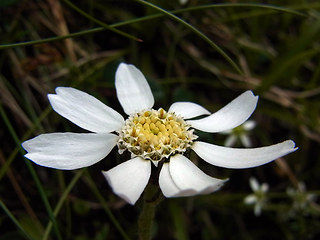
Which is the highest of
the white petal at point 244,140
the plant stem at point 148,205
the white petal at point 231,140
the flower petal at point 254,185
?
the plant stem at point 148,205

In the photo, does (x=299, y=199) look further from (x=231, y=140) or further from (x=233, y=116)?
(x=233, y=116)

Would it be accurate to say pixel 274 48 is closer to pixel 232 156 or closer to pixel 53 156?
pixel 232 156

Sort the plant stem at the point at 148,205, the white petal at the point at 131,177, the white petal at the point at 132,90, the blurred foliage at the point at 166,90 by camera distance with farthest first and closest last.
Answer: the blurred foliage at the point at 166,90 → the white petal at the point at 132,90 → the plant stem at the point at 148,205 → the white petal at the point at 131,177

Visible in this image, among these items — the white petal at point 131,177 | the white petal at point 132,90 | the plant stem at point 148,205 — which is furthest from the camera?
the white petal at point 132,90

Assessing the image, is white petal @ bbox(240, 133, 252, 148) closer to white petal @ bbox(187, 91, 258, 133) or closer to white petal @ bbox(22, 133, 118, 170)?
white petal @ bbox(187, 91, 258, 133)

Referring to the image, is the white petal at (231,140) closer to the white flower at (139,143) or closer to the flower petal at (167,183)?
the white flower at (139,143)

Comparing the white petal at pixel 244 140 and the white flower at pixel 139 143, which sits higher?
the white flower at pixel 139 143

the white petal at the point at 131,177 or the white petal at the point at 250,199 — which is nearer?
the white petal at the point at 131,177

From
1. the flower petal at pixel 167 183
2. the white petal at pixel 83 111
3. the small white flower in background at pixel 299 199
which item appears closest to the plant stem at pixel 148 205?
the flower petal at pixel 167 183
